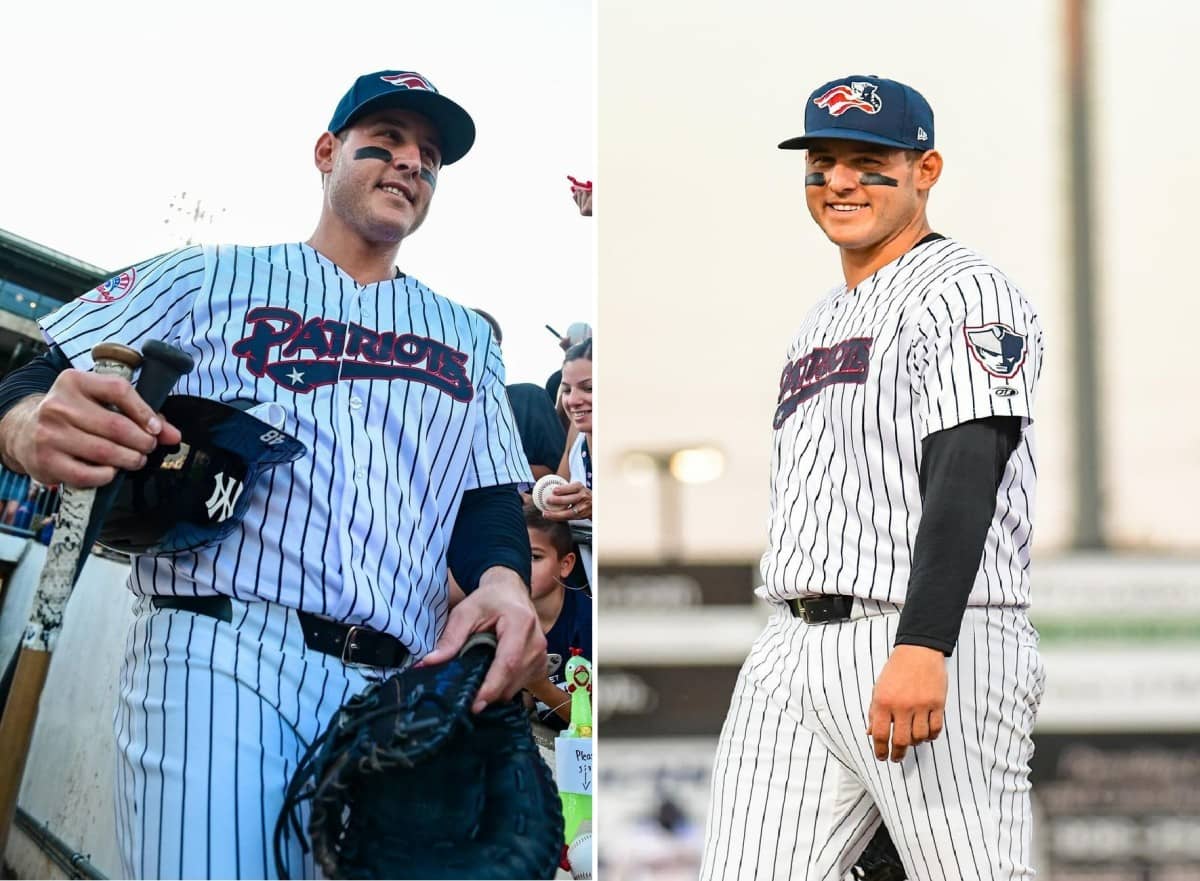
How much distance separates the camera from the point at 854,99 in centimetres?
190

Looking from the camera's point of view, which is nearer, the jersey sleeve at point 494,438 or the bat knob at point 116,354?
A: the bat knob at point 116,354

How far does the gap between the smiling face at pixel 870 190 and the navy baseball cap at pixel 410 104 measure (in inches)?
26.9

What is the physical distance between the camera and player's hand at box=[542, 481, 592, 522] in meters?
2.39

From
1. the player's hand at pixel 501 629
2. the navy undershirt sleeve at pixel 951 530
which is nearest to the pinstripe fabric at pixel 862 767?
the navy undershirt sleeve at pixel 951 530

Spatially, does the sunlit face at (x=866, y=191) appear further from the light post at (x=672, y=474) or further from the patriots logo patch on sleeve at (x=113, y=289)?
the light post at (x=672, y=474)

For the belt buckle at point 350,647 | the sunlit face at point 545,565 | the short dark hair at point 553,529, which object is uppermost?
the short dark hair at point 553,529

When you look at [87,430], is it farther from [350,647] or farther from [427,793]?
[427,793]

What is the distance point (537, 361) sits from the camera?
7.76ft

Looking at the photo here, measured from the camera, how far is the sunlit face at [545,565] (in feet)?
7.65

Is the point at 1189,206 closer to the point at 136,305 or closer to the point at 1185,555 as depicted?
the point at 1185,555

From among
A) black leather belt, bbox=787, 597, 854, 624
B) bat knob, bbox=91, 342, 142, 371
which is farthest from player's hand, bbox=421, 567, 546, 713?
bat knob, bbox=91, 342, 142, 371

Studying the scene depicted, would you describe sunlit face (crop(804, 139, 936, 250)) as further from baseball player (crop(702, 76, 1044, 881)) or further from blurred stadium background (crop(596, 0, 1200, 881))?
blurred stadium background (crop(596, 0, 1200, 881))

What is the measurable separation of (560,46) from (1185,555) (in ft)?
8.17

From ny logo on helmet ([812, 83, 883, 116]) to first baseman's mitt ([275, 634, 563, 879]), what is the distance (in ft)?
3.12
